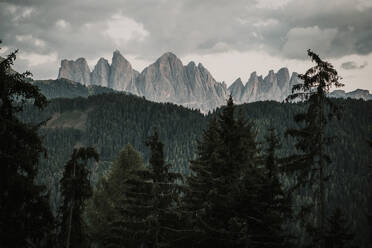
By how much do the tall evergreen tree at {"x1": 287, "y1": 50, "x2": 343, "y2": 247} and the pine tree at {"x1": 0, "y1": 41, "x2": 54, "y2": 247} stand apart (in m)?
11.2

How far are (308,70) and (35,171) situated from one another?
13027 mm

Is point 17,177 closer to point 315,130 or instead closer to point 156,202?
point 156,202

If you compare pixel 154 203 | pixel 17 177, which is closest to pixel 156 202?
pixel 154 203

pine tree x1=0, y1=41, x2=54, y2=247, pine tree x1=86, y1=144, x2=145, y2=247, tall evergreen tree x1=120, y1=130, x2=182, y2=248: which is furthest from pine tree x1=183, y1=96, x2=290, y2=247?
pine tree x1=86, y1=144, x2=145, y2=247

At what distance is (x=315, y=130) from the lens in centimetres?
1548

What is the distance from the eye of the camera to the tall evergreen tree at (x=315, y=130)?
15.6 meters

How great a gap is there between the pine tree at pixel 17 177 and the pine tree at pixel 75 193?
3827 millimetres

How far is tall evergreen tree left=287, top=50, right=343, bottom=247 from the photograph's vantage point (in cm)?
1556

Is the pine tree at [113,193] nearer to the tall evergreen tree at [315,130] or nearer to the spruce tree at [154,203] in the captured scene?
the spruce tree at [154,203]

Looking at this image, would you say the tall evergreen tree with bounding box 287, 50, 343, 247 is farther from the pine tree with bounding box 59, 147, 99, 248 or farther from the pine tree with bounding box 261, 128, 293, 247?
the pine tree with bounding box 59, 147, 99, 248

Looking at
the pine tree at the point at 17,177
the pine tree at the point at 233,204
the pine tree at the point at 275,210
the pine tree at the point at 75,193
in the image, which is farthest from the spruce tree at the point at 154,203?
the pine tree at the point at 17,177

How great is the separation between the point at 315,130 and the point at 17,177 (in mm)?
12584

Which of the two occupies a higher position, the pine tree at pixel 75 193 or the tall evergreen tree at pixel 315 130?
the tall evergreen tree at pixel 315 130

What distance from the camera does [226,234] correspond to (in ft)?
46.1
